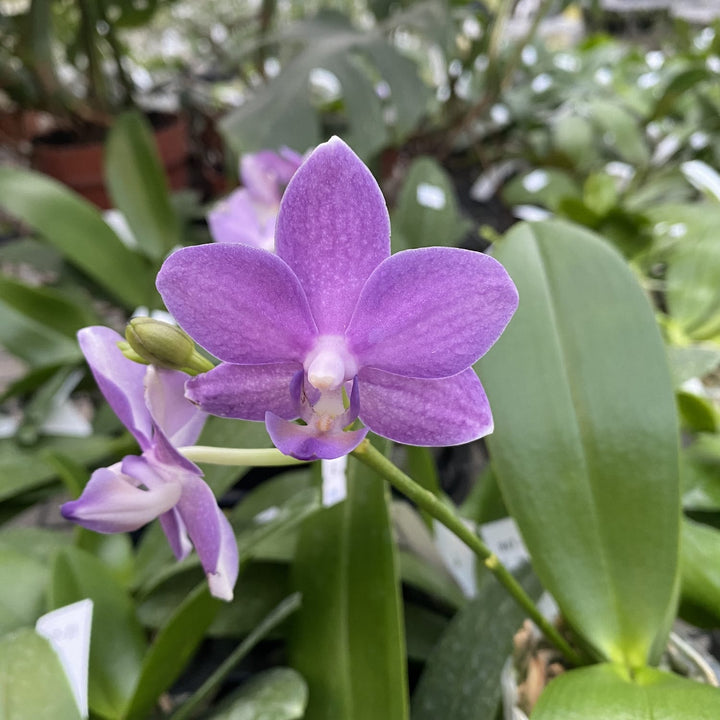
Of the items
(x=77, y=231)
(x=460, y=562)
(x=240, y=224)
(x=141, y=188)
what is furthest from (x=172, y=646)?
(x=141, y=188)

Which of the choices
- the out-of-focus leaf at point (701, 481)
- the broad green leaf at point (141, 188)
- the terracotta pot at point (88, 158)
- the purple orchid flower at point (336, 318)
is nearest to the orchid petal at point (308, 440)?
the purple orchid flower at point (336, 318)

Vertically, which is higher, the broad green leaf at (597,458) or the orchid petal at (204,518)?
the orchid petal at (204,518)

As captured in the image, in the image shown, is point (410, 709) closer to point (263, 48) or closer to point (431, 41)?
point (431, 41)

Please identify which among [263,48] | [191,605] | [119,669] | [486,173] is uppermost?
[263,48]

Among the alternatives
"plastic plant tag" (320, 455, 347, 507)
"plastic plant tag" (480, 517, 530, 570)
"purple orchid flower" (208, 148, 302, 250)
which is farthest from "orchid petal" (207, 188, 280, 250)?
"plastic plant tag" (480, 517, 530, 570)

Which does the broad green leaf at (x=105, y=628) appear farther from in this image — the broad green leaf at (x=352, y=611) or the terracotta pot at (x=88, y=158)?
the terracotta pot at (x=88, y=158)

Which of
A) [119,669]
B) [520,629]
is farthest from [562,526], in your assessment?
[119,669]

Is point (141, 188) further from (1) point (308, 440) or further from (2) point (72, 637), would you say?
(1) point (308, 440)

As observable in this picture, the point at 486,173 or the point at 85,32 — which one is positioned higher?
the point at 85,32
